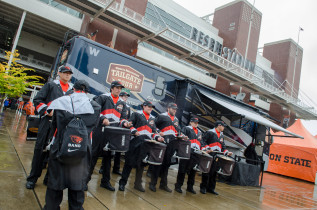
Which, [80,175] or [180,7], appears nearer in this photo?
[80,175]

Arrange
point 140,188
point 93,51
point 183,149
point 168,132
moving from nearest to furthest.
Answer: point 140,188, point 183,149, point 168,132, point 93,51

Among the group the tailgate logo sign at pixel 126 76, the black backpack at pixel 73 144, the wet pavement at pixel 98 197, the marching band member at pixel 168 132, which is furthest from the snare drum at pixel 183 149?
the black backpack at pixel 73 144

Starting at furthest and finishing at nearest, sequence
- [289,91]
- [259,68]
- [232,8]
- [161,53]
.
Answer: [289,91], [259,68], [232,8], [161,53]

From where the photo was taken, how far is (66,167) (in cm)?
234

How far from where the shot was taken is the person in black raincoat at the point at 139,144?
4.28 m

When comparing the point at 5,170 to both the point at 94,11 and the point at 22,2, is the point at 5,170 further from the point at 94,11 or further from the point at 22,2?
the point at 22,2

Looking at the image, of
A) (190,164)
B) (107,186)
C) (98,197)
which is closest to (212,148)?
(190,164)

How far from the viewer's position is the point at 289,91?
38.8 meters

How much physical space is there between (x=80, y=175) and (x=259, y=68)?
39.3m

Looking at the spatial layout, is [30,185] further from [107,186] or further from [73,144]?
[73,144]

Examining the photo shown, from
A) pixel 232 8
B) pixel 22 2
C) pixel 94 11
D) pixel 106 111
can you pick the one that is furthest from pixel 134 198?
pixel 232 8

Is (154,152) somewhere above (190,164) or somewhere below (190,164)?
above

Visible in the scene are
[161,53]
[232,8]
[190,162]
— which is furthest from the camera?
[232,8]

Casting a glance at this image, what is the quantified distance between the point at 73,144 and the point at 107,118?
195 cm
